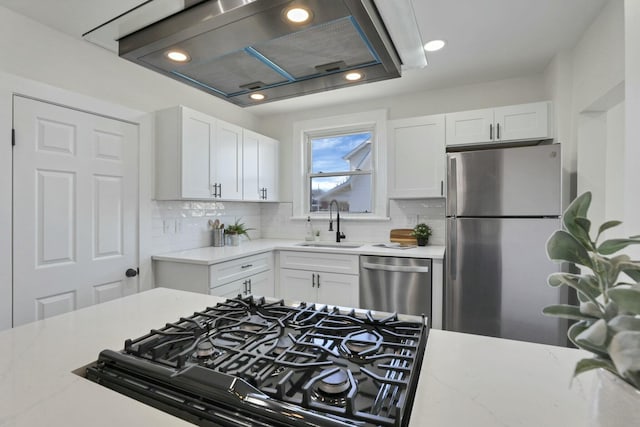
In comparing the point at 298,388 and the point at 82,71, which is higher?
the point at 82,71

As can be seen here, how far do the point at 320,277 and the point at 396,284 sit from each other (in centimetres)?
74

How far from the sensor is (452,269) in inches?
101

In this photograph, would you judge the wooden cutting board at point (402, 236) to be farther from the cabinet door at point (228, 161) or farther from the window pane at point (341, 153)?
the cabinet door at point (228, 161)

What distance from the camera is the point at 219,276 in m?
2.51

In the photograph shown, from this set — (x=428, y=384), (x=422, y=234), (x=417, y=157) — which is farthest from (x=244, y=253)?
(x=428, y=384)

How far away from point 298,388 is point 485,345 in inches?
22.8

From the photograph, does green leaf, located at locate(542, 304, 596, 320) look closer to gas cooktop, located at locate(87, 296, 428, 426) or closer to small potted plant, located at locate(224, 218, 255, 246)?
gas cooktop, located at locate(87, 296, 428, 426)

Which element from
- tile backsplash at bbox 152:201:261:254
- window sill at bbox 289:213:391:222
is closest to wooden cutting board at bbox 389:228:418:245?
window sill at bbox 289:213:391:222

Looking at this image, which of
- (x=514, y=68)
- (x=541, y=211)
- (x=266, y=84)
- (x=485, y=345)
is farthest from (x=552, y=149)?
(x=266, y=84)

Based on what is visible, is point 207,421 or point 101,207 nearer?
point 207,421

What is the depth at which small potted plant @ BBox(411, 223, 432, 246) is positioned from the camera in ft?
10.5

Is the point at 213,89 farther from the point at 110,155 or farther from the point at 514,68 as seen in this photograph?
the point at 514,68

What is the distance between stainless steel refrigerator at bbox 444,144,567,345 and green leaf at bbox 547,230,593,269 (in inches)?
88.1

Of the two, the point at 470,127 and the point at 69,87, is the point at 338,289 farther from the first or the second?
the point at 69,87
